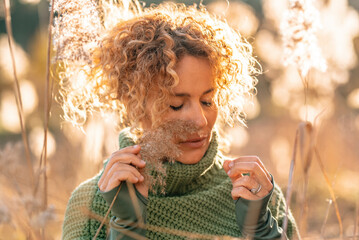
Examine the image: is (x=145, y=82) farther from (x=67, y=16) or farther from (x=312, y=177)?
(x=312, y=177)

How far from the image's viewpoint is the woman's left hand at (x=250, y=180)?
1.44 m

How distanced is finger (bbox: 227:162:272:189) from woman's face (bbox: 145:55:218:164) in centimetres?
16

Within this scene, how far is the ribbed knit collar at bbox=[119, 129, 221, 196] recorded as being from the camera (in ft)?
5.40

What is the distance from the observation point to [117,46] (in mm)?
1702

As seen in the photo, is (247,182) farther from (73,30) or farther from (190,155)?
(73,30)

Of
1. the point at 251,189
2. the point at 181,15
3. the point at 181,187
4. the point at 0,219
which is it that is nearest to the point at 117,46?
the point at 181,15

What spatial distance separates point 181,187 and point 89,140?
50 centimetres

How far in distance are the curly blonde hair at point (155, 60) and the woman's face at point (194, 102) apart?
28 millimetres

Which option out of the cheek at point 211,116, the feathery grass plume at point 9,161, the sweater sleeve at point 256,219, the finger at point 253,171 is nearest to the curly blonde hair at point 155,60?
the cheek at point 211,116

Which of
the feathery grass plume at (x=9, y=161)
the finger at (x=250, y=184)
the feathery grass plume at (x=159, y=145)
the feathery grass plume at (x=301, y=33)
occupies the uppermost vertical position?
the feathery grass plume at (x=301, y=33)

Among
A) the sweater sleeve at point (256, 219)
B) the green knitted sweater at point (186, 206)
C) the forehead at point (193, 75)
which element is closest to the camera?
the sweater sleeve at point (256, 219)

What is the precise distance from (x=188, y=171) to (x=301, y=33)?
2.21 ft

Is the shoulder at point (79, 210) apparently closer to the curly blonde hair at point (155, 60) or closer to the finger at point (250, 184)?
the curly blonde hair at point (155, 60)

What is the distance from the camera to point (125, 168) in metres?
1.35
